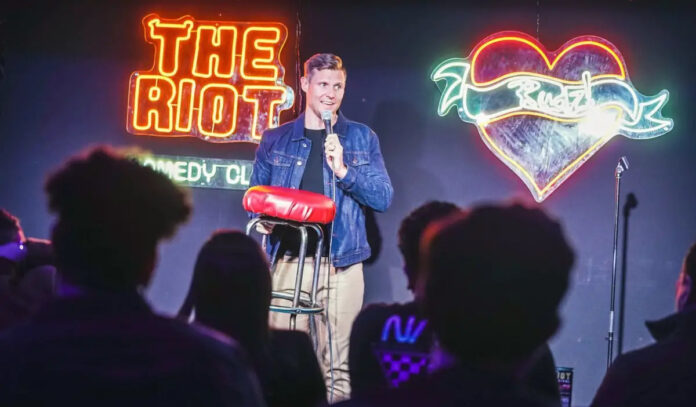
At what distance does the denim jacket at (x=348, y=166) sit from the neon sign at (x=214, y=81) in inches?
24.8

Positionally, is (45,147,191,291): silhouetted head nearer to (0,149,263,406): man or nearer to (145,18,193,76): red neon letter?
(0,149,263,406): man

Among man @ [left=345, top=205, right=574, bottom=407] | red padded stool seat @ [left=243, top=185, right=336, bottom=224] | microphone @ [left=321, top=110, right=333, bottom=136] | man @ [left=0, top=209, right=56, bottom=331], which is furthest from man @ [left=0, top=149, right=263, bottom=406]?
microphone @ [left=321, top=110, right=333, bottom=136]

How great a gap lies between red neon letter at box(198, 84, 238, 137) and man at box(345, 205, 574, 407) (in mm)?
4560

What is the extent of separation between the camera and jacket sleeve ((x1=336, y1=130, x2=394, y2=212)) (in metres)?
4.69

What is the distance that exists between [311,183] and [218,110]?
1155 millimetres

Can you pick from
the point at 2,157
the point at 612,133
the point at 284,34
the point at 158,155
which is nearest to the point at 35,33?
the point at 2,157

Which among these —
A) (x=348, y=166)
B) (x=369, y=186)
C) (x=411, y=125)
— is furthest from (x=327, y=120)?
(x=411, y=125)

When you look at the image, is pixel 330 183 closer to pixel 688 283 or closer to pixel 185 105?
pixel 185 105

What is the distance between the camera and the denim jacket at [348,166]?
192 inches

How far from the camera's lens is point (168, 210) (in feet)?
5.38

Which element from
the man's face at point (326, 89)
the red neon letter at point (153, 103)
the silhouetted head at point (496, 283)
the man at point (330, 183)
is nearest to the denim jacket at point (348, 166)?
the man at point (330, 183)

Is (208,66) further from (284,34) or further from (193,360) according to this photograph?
(193,360)

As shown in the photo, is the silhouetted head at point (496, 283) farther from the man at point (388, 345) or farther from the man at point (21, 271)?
the man at point (21, 271)

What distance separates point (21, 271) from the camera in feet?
9.89
